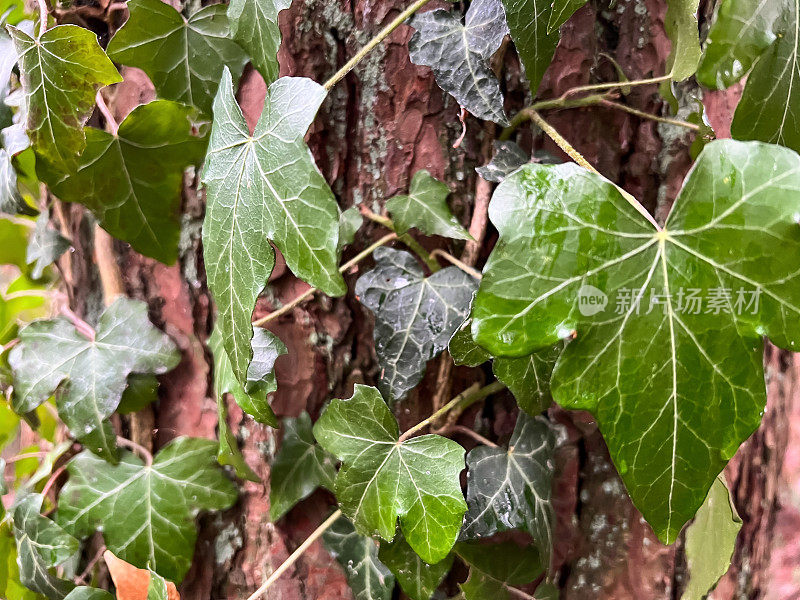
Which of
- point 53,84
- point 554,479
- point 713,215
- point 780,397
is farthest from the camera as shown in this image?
point 780,397

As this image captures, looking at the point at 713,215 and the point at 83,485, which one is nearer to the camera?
the point at 713,215

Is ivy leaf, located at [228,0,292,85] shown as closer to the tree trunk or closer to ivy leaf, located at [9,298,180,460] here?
the tree trunk

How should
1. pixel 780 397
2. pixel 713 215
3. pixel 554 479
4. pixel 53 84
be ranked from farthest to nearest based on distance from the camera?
pixel 780 397 → pixel 554 479 → pixel 53 84 → pixel 713 215

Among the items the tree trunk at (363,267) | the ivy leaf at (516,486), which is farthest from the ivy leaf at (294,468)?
the ivy leaf at (516,486)

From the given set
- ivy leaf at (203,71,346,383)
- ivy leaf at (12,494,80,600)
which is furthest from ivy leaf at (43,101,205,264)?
ivy leaf at (12,494,80,600)

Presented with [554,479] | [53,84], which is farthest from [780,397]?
[53,84]

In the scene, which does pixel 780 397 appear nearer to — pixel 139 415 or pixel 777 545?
pixel 777 545

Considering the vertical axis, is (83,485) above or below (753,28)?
below
